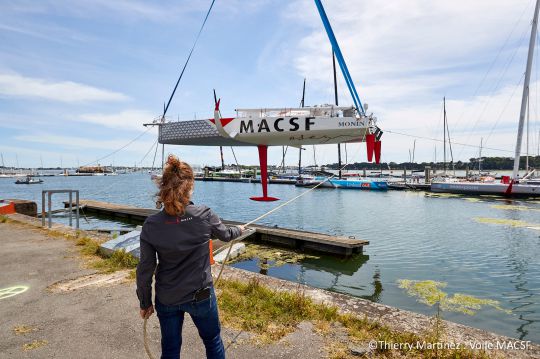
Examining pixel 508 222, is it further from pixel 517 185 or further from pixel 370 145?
pixel 517 185

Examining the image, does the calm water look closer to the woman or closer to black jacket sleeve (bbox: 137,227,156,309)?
the woman

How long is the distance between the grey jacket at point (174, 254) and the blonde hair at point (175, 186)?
0.32 ft

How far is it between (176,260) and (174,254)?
7cm

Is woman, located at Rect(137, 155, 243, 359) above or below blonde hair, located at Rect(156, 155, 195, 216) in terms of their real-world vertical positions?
below

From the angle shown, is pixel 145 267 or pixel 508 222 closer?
pixel 145 267

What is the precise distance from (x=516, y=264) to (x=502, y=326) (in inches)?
275

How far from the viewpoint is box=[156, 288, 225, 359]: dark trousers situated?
107 inches

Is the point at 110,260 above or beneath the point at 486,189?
above

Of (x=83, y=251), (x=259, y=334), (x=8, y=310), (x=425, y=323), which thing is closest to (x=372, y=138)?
(x=425, y=323)

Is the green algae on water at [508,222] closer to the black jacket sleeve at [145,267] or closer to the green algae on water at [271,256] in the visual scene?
the green algae on water at [271,256]

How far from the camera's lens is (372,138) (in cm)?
1238

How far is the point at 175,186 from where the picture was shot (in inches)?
105

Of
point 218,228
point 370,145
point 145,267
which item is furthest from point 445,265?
point 145,267

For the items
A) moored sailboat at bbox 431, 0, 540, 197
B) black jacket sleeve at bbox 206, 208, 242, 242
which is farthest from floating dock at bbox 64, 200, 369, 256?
moored sailboat at bbox 431, 0, 540, 197
